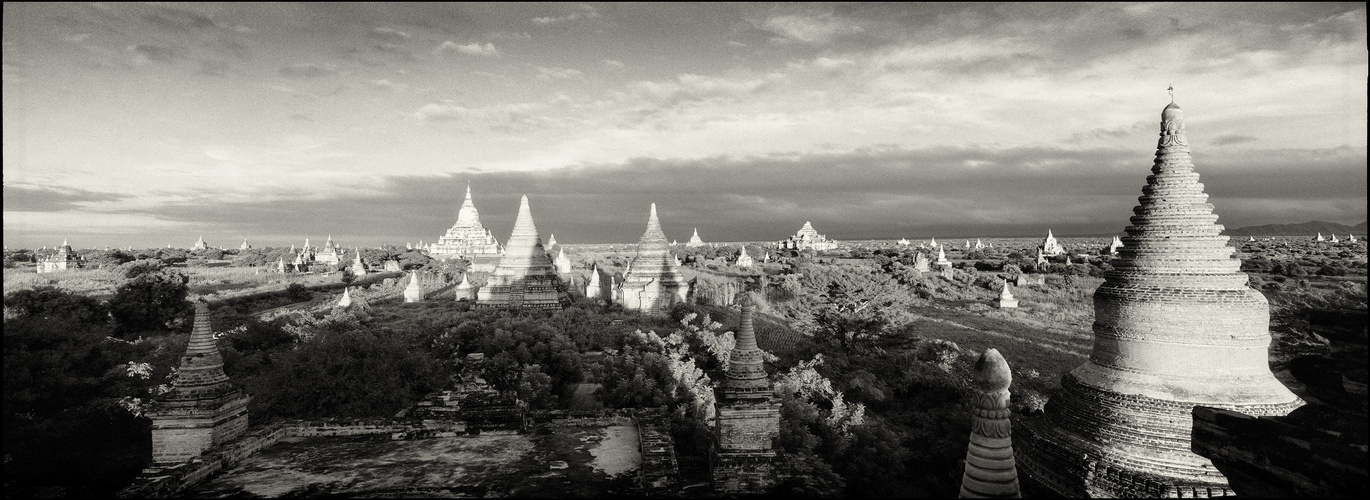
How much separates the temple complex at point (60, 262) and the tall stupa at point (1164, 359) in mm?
69336

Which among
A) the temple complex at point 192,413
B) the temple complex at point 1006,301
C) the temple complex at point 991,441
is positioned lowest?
the temple complex at point 1006,301

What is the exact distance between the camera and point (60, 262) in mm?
62656

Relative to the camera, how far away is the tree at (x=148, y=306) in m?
33.9

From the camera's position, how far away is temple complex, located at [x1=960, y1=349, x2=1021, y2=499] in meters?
5.74

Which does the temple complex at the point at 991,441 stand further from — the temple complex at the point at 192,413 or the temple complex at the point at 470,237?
the temple complex at the point at 470,237

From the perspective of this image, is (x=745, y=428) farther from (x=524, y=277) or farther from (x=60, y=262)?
(x=60, y=262)

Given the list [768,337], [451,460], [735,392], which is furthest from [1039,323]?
[451,460]

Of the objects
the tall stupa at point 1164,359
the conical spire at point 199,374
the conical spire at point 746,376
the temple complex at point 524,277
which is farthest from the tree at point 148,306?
the tall stupa at point 1164,359

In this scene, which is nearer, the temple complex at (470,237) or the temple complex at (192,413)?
the temple complex at (192,413)

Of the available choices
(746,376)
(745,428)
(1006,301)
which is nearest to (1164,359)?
(746,376)

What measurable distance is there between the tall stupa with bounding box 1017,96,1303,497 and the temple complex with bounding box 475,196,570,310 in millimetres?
28374

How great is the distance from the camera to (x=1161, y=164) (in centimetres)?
1445

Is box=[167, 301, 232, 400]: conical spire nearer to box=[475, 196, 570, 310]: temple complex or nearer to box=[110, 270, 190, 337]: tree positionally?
box=[475, 196, 570, 310]: temple complex

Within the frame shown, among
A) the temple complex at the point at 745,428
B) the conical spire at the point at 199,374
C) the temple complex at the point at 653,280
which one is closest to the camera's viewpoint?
the temple complex at the point at 745,428
